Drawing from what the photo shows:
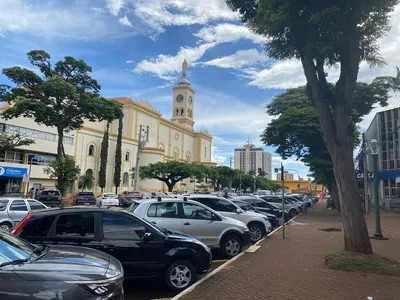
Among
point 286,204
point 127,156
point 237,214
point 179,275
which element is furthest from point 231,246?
point 127,156

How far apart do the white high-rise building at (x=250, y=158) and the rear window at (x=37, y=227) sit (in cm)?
13787

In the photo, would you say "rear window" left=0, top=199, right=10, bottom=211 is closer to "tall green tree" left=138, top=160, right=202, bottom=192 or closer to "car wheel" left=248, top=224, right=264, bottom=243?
"car wheel" left=248, top=224, right=264, bottom=243

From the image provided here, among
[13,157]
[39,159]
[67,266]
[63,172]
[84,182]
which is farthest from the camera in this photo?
[84,182]

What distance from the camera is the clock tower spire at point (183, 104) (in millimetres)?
101188

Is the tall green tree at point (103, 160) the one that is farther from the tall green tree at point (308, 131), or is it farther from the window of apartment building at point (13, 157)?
the tall green tree at point (308, 131)

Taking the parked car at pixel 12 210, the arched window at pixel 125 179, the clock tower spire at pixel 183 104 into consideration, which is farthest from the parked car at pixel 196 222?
the clock tower spire at pixel 183 104

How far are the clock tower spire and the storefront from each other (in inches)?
2523

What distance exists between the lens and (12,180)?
127 ft

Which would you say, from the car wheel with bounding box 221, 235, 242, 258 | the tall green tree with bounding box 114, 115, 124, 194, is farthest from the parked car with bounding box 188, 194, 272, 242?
the tall green tree with bounding box 114, 115, 124, 194

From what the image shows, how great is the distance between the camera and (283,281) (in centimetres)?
653

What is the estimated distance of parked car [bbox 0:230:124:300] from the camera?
125 inches

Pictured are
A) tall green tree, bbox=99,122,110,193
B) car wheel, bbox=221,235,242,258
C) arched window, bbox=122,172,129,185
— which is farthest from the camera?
arched window, bbox=122,172,129,185

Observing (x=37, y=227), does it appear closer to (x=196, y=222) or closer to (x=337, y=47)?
(x=196, y=222)

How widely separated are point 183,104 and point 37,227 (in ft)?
320
